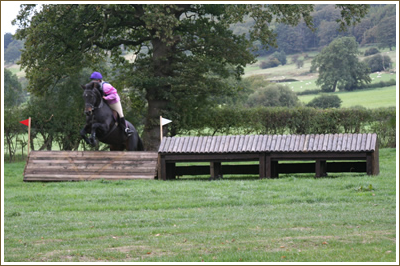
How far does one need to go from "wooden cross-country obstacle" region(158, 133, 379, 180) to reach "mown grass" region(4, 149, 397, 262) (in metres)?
1.07

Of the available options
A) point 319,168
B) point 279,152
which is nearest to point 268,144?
point 279,152

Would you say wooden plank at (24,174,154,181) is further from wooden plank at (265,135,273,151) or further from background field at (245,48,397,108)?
background field at (245,48,397,108)

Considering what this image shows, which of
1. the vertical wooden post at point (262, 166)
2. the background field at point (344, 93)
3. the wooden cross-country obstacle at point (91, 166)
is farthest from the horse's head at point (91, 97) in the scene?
the background field at point (344, 93)

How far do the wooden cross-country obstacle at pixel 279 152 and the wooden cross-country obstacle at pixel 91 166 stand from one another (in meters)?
0.57

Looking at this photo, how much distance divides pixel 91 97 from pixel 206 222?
830cm

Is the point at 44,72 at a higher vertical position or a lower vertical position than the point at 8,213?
higher

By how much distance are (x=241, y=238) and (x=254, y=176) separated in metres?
11.3

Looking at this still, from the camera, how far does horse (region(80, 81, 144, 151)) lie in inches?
679

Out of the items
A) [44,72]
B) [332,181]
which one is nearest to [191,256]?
[332,181]

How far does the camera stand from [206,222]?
1002cm

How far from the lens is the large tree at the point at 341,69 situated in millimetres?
77000

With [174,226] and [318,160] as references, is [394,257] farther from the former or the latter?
[318,160]

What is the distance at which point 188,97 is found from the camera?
92.4 feet

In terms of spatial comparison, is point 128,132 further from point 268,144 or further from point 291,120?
point 291,120
